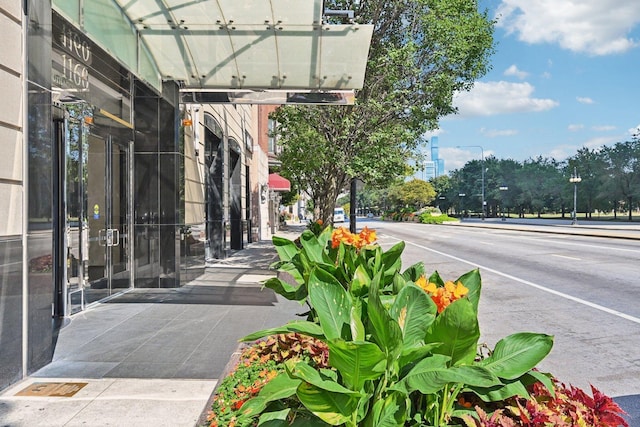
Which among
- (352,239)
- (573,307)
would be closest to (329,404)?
(352,239)

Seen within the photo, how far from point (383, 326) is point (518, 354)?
2.38ft

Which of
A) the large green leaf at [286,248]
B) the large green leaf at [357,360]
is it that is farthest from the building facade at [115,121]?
the large green leaf at [357,360]

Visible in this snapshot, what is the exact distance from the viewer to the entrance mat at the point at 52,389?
4559mm

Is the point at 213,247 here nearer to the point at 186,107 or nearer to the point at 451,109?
the point at 186,107

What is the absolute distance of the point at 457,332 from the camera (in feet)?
7.11

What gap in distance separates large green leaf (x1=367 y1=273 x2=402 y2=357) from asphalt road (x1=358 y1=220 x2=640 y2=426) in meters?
3.09

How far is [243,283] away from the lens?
11961 mm

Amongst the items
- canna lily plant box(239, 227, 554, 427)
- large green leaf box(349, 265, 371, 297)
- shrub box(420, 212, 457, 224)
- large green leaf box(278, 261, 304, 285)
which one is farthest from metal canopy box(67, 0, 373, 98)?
shrub box(420, 212, 457, 224)

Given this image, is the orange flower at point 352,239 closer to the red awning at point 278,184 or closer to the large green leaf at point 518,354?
the large green leaf at point 518,354

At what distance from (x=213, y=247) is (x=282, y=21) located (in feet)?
33.0

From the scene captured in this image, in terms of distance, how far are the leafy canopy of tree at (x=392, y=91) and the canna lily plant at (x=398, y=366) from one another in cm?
1251

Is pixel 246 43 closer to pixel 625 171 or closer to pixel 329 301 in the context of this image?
pixel 329 301

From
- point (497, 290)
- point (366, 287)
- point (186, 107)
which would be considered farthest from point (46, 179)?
point (497, 290)

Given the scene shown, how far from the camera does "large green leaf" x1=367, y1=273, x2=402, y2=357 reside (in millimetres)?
2111
